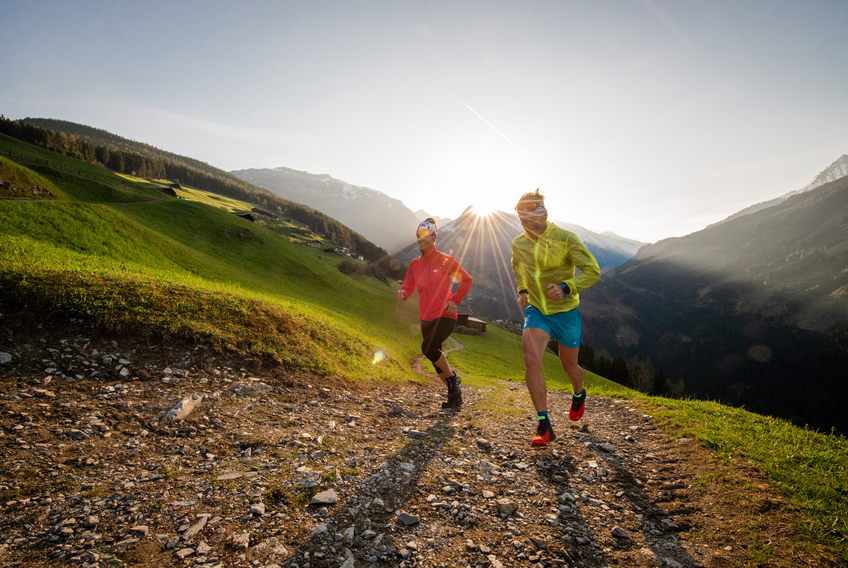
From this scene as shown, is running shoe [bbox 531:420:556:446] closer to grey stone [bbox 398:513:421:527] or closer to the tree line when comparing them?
grey stone [bbox 398:513:421:527]

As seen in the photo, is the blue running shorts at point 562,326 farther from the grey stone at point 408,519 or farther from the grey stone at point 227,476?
the grey stone at point 227,476

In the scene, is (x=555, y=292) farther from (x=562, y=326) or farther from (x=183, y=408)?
(x=183, y=408)

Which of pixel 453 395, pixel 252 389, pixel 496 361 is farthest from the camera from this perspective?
pixel 496 361

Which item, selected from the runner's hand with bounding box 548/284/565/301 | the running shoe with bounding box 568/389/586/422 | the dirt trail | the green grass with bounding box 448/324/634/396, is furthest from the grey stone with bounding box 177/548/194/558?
the green grass with bounding box 448/324/634/396

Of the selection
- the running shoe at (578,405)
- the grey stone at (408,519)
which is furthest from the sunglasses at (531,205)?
the grey stone at (408,519)

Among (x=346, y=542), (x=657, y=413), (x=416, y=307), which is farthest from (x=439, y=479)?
(x=416, y=307)

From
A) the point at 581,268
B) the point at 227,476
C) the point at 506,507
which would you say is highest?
the point at 581,268

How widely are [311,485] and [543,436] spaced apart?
3.87 meters

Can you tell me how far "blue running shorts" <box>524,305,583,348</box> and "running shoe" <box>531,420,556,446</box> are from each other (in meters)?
1.48

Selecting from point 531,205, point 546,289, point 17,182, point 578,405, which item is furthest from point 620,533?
point 17,182

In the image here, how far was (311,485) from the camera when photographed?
13.8 ft

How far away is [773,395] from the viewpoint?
501ft

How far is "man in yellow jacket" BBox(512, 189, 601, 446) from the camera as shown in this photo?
20.0ft

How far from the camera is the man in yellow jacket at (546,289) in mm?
6094
